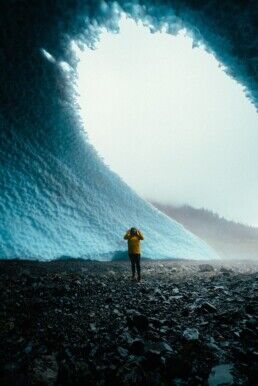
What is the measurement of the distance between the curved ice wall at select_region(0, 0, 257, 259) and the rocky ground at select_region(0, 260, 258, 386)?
2726mm

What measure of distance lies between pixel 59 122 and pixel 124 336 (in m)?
6.85

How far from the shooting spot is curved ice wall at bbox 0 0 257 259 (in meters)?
5.19

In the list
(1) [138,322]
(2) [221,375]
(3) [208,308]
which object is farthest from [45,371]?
(3) [208,308]

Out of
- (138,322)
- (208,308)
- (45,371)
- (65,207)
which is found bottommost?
(45,371)

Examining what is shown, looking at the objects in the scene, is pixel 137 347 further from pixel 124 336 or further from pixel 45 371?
pixel 45 371

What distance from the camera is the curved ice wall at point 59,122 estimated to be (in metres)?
5.19

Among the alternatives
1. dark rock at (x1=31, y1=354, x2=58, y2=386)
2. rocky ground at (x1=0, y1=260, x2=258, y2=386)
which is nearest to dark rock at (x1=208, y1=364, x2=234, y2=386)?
rocky ground at (x1=0, y1=260, x2=258, y2=386)

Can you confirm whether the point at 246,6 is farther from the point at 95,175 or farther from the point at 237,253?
the point at 237,253

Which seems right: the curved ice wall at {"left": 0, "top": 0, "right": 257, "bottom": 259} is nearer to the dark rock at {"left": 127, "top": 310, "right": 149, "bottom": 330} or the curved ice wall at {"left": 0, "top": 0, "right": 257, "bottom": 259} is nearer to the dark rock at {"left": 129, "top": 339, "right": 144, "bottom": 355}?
the dark rock at {"left": 127, "top": 310, "right": 149, "bottom": 330}

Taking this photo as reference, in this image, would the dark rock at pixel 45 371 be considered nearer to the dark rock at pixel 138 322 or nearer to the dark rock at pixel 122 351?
the dark rock at pixel 122 351

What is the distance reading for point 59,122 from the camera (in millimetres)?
8094

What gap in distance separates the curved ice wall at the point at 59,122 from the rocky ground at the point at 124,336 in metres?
2.73

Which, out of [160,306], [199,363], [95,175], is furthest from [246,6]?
[95,175]

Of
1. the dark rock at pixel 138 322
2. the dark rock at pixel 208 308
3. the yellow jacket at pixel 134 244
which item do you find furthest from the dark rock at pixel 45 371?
the yellow jacket at pixel 134 244
